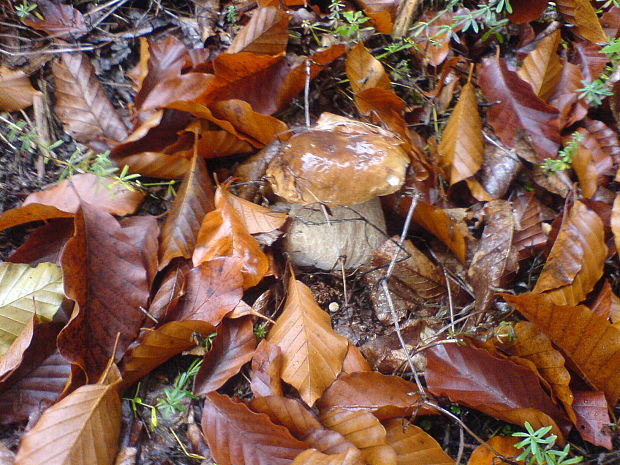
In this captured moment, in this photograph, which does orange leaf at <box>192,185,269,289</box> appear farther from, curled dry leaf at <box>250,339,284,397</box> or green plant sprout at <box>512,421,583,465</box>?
green plant sprout at <box>512,421,583,465</box>

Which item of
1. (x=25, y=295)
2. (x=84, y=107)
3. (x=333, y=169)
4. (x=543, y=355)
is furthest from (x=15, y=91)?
(x=543, y=355)

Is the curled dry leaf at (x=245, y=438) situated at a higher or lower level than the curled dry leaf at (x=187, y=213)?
lower

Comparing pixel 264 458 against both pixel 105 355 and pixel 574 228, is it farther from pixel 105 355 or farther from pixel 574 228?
pixel 574 228

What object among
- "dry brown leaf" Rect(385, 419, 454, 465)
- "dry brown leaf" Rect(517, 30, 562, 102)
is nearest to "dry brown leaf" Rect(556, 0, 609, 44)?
"dry brown leaf" Rect(517, 30, 562, 102)

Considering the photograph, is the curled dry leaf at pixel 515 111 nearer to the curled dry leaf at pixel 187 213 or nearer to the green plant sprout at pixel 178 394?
the curled dry leaf at pixel 187 213

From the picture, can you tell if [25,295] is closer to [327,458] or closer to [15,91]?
[15,91]

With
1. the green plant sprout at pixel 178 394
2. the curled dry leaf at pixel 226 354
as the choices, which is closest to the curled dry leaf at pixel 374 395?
the curled dry leaf at pixel 226 354

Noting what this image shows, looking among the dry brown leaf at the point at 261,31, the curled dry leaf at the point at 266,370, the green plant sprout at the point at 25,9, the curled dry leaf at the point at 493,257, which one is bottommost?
the curled dry leaf at the point at 266,370
